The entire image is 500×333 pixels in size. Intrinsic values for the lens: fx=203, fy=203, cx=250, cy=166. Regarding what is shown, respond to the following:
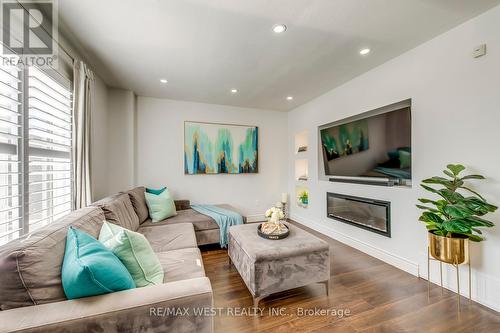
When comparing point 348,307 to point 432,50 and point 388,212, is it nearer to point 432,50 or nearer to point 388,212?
point 388,212

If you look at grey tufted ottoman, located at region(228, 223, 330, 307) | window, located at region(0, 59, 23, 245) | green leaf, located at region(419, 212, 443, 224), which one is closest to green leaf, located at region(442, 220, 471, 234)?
green leaf, located at region(419, 212, 443, 224)

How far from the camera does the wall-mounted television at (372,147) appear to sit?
2396 millimetres

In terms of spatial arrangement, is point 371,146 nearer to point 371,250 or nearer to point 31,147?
point 371,250

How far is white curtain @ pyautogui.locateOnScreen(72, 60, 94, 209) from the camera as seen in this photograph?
2.18 m

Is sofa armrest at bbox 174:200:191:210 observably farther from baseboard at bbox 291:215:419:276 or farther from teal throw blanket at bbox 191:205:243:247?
baseboard at bbox 291:215:419:276

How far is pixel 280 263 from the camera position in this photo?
1747mm

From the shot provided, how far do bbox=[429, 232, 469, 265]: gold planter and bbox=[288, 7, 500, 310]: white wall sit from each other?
27cm

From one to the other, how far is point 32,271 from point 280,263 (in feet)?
5.05

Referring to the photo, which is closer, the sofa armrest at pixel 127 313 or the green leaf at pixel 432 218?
the sofa armrest at pixel 127 313

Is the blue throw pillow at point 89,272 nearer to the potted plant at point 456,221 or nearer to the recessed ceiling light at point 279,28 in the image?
the recessed ceiling light at point 279,28

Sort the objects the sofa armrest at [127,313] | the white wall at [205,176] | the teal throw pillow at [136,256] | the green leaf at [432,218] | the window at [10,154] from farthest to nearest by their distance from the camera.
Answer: the white wall at [205,176]
the green leaf at [432,218]
the window at [10,154]
the teal throw pillow at [136,256]
the sofa armrest at [127,313]

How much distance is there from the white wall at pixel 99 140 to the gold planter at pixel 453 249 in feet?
12.6

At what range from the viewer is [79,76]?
7.27 feet

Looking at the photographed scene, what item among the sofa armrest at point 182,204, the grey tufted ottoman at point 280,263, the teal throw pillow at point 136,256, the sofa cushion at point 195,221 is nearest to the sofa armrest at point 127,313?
the teal throw pillow at point 136,256
